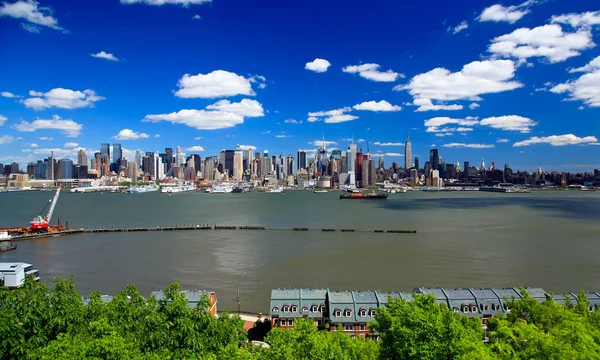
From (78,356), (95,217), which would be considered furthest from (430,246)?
(95,217)

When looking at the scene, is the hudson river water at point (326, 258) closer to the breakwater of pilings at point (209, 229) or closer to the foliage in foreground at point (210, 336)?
the breakwater of pilings at point (209, 229)

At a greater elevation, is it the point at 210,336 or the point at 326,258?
the point at 210,336

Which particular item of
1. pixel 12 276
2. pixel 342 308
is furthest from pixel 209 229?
pixel 342 308

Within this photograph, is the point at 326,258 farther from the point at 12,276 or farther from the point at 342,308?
the point at 12,276

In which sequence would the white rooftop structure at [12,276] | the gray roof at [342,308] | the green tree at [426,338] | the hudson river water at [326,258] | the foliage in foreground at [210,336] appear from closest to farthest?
the foliage in foreground at [210,336] → the green tree at [426,338] → the gray roof at [342,308] → the white rooftop structure at [12,276] → the hudson river water at [326,258]

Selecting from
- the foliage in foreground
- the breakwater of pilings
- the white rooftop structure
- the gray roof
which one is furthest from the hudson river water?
the foliage in foreground

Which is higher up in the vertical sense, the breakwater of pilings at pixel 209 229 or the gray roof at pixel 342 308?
the gray roof at pixel 342 308

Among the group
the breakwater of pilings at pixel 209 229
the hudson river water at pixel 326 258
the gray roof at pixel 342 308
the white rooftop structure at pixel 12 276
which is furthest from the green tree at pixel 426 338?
the breakwater of pilings at pixel 209 229

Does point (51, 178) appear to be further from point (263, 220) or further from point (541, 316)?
point (541, 316)
